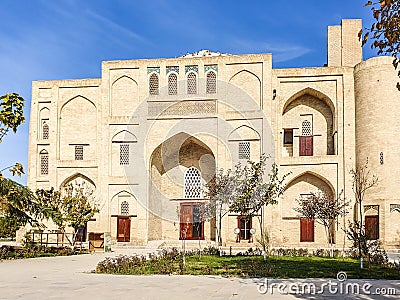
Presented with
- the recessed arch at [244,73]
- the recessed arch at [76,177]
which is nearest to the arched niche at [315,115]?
the recessed arch at [244,73]

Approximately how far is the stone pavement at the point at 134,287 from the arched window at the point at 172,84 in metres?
19.9

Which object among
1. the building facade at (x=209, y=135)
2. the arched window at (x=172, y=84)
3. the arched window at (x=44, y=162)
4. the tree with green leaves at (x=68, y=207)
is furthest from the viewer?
the arched window at (x=44, y=162)

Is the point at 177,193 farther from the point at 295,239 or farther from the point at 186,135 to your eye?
the point at 295,239

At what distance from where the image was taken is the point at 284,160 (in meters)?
32.2

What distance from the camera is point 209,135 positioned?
32.9 metres

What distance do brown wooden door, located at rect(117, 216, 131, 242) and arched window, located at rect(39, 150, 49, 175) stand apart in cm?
589

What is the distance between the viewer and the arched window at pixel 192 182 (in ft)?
115

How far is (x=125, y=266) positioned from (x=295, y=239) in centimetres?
1836

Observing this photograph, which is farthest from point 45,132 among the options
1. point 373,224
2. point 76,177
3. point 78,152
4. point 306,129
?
point 373,224

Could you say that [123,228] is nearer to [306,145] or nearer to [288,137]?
[288,137]

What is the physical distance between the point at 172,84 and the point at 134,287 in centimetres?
2305

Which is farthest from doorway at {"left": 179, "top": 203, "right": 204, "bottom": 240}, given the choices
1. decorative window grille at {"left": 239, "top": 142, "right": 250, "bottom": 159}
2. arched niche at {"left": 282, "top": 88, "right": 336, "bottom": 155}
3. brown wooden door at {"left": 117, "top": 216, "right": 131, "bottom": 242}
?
arched niche at {"left": 282, "top": 88, "right": 336, "bottom": 155}

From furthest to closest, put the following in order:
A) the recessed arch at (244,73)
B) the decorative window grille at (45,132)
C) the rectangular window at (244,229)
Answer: the decorative window grille at (45,132)
the recessed arch at (244,73)
the rectangular window at (244,229)

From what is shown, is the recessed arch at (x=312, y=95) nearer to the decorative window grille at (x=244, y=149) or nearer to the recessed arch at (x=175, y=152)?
the decorative window grille at (x=244, y=149)
